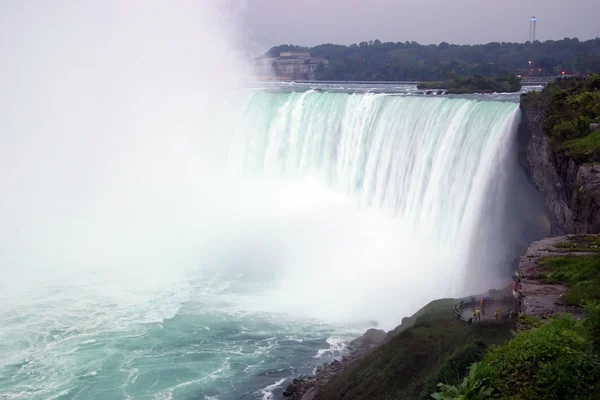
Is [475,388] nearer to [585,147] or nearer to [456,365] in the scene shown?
[456,365]

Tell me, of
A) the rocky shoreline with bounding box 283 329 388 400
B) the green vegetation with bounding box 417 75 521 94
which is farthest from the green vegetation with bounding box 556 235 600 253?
the green vegetation with bounding box 417 75 521 94

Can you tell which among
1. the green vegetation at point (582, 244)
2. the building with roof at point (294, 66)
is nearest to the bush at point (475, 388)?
the green vegetation at point (582, 244)

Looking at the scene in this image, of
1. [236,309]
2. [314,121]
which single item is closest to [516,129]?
[236,309]

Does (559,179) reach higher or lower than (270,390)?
higher

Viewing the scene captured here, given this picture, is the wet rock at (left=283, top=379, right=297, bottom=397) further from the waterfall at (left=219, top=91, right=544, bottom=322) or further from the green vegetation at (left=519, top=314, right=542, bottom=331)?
the green vegetation at (left=519, top=314, right=542, bottom=331)

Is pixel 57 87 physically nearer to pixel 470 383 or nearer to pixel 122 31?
pixel 122 31

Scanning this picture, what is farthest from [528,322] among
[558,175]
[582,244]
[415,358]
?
[558,175]
